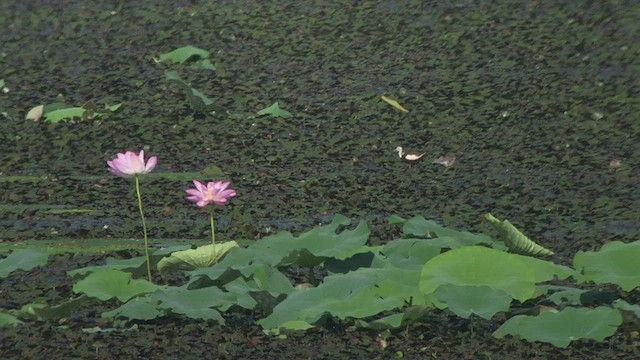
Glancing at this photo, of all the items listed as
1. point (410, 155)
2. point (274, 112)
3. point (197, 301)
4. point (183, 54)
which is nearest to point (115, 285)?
point (197, 301)

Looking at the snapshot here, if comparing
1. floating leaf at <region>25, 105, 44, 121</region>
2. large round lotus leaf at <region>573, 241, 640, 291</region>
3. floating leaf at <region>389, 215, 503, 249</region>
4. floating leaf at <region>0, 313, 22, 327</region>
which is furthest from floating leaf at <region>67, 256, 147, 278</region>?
floating leaf at <region>25, 105, 44, 121</region>

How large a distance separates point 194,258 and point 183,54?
2.83 meters

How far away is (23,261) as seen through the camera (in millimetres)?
2932

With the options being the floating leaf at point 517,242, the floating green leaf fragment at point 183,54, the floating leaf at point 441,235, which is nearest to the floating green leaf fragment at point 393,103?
the floating green leaf fragment at point 183,54

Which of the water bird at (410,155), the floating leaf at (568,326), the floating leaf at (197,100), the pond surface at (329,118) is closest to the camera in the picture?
the floating leaf at (568,326)

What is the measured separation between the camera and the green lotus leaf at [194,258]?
2.89 metres

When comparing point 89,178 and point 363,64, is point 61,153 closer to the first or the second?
point 89,178

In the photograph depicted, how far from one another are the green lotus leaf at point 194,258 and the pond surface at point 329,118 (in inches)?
10.2

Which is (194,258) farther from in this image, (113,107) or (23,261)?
(113,107)

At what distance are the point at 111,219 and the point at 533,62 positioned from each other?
2.38 meters

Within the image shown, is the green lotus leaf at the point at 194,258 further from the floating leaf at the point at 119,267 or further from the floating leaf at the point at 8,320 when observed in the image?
the floating leaf at the point at 8,320

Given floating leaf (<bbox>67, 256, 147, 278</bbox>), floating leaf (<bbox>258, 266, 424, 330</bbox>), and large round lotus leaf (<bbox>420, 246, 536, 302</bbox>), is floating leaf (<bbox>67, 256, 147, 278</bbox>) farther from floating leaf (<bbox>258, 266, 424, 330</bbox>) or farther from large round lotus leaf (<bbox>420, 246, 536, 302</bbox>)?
large round lotus leaf (<bbox>420, 246, 536, 302</bbox>)

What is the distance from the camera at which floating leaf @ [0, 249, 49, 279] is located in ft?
9.53

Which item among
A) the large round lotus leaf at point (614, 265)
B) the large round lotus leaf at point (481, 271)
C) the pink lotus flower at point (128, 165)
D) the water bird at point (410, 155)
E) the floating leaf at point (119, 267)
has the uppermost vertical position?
the pink lotus flower at point (128, 165)
